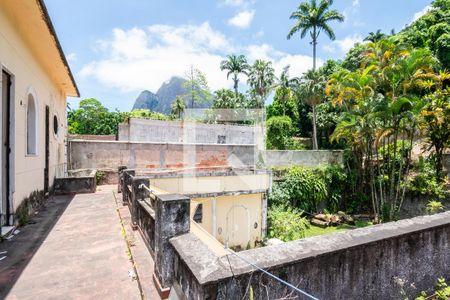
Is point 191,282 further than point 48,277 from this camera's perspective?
No

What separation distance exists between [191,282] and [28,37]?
648 centimetres

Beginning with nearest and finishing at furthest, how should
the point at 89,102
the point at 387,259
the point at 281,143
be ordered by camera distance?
the point at 387,259, the point at 281,143, the point at 89,102

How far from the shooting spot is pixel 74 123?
37344 mm

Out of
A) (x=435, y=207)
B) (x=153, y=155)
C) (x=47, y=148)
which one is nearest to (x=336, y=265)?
(x=47, y=148)

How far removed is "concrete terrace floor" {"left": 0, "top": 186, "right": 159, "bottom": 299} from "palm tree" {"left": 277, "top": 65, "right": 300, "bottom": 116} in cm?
2635

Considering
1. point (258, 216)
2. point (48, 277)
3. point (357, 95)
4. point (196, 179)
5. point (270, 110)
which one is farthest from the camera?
point (270, 110)

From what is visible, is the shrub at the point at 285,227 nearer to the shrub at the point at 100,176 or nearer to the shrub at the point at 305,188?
the shrub at the point at 305,188

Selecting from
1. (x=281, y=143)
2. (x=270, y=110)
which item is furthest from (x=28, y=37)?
(x=270, y=110)

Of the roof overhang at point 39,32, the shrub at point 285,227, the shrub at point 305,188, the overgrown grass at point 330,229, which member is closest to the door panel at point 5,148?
the roof overhang at point 39,32

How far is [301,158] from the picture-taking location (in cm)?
A: 1658

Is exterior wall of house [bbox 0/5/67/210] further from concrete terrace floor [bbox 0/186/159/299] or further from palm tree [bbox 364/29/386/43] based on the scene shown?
palm tree [bbox 364/29/386/43]

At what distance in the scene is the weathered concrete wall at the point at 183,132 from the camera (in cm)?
1966

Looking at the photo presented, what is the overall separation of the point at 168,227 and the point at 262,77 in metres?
30.6

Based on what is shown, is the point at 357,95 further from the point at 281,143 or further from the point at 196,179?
the point at 281,143
